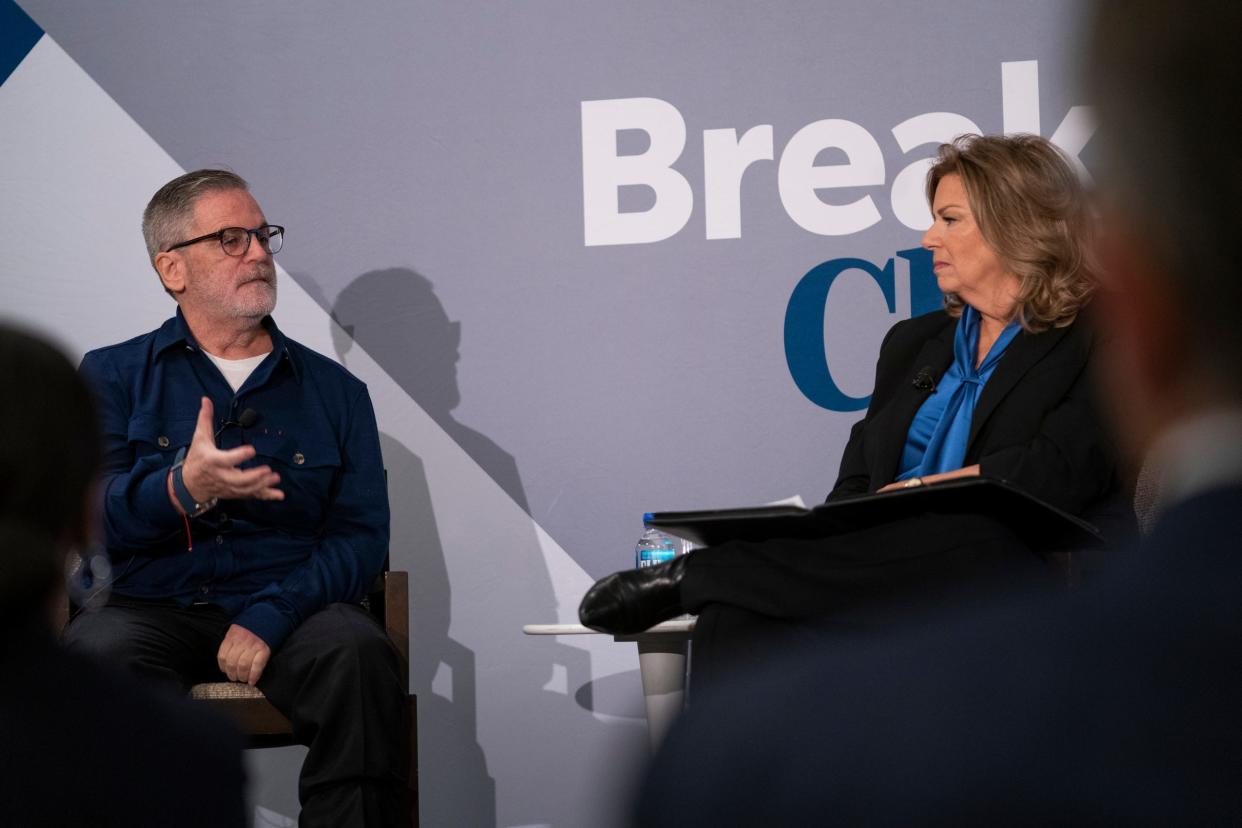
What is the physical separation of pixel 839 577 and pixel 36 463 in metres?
1.38

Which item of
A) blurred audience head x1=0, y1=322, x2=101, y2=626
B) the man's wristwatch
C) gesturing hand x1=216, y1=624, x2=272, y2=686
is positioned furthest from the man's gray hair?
blurred audience head x1=0, y1=322, x2=101, y2=626

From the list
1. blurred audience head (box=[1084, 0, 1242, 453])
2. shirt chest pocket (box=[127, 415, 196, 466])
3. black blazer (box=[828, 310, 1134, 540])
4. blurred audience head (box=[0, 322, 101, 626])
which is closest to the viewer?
blurred audience head (box=[1084, 0, 1242, 453])

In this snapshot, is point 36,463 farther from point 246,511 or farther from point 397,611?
point 246,511

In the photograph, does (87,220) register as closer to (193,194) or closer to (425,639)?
(193,194)

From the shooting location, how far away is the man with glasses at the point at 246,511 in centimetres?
270

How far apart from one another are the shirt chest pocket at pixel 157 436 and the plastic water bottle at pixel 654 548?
1.12m

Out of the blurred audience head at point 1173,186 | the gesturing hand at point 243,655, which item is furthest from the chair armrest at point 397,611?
the blurred audience head at point 1173,186

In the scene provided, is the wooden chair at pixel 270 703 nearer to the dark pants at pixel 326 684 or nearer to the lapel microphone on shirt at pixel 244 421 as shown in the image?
the dark pants at pixel 326 684

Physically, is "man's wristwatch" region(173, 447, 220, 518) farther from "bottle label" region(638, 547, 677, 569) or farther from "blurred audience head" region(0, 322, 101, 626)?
"blurred audience head" region(0, 322, 101, 626)

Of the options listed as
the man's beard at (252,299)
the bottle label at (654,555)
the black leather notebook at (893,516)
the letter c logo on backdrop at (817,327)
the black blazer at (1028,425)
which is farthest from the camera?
the letter c logo on backdrop at (817,327)

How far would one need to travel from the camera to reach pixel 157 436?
10.0 ft

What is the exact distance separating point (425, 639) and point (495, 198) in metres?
1.29

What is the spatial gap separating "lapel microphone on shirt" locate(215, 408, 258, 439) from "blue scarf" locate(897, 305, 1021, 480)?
4.91 ft

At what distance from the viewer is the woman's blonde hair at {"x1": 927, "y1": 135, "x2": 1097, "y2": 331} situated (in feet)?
8.95
